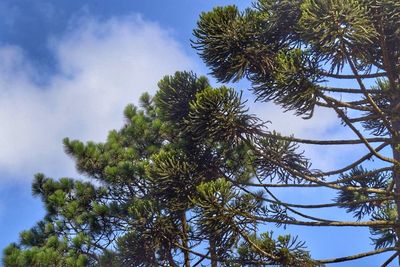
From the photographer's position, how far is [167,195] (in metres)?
9.91

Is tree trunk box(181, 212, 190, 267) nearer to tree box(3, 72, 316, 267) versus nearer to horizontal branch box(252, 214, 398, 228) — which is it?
tree box(3, 72, 316, 267)

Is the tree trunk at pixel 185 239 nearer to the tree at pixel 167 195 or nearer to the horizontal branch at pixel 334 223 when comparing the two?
the tree at pixel 167 195

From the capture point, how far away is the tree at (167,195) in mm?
8969

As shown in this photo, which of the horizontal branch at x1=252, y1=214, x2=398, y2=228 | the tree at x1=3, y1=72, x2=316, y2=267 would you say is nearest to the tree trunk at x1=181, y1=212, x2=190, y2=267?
the tree at x1=3, y1=72, x2=316, y2=267

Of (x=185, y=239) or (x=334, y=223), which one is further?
(x=185, y=239)

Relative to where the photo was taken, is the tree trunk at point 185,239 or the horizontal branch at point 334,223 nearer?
the horizontal branch at point 334,223

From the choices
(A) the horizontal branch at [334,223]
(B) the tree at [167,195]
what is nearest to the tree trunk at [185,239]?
(B) the tree at [167,195]

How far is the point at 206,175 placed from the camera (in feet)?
33.8

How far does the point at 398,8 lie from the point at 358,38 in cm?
78

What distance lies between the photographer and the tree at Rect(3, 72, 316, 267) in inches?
353

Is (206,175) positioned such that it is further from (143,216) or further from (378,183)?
(378,183)

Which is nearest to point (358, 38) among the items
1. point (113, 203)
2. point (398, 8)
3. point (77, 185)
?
point (398, 8)

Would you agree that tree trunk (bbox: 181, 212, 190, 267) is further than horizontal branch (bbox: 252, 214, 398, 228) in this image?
Yes

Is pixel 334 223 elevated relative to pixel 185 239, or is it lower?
lower
